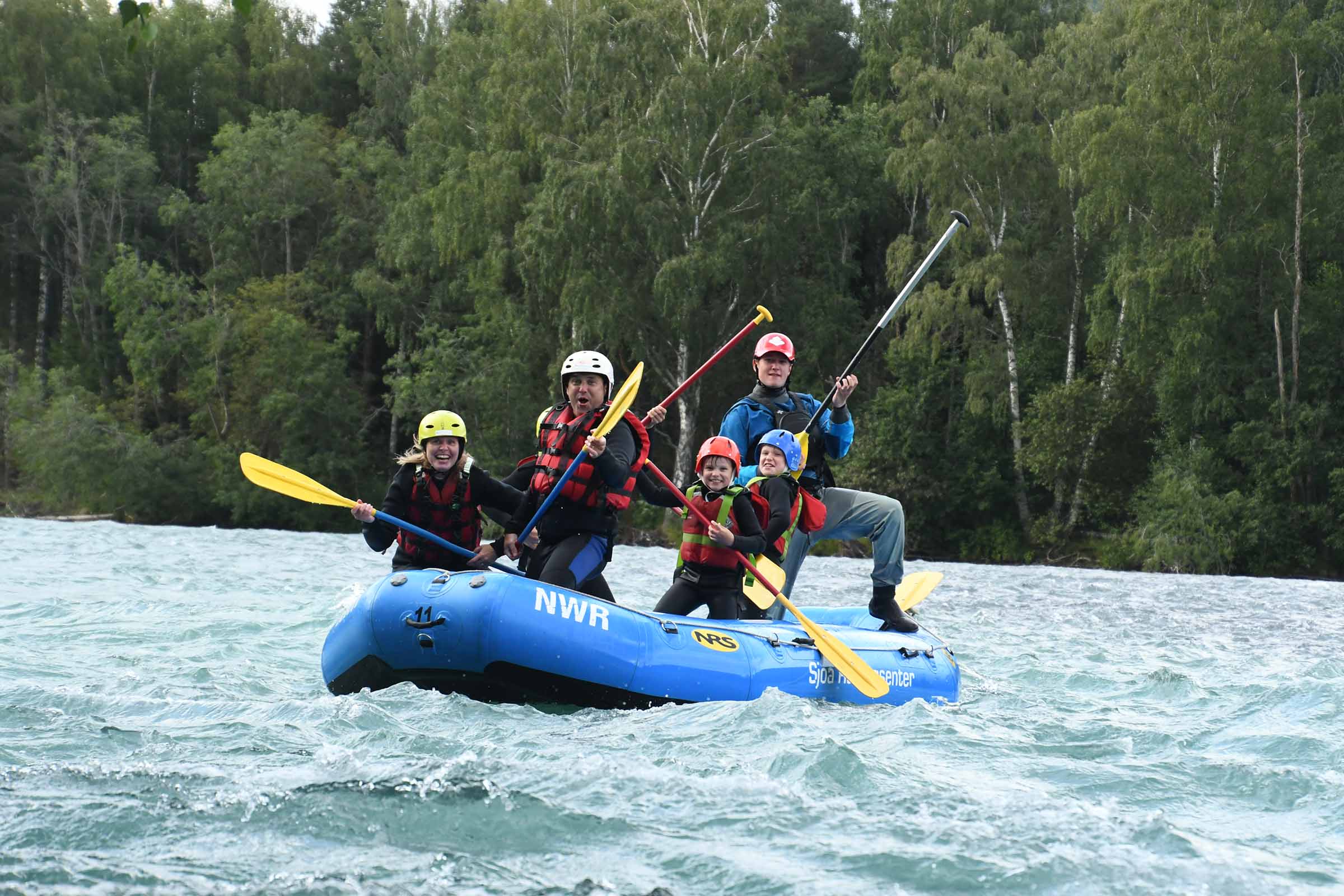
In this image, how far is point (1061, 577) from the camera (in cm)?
1772

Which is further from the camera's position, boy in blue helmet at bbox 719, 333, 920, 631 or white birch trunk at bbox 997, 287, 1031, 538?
white birch trunk at bbox 997, 287, 1031, 538

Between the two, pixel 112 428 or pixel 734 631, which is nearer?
pixel 734 631

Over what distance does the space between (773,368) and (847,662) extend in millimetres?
1459

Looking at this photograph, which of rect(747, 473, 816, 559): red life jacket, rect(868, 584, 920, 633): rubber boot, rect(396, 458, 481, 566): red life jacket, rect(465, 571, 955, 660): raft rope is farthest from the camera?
rect(868, 584, 920, 633): rubber boot

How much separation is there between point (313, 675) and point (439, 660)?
1.98 metres

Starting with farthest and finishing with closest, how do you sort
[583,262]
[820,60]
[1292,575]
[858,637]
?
[820,60] < [583,262] < [1292,575] < [858,637]

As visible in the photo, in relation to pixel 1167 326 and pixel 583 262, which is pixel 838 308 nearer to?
pixel 583 262

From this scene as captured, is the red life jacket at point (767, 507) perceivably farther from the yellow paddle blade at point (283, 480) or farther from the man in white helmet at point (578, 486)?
the yellow paddle blade at point (283, 480)

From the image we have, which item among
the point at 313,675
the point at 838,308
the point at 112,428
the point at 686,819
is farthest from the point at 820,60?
the point at 686,819

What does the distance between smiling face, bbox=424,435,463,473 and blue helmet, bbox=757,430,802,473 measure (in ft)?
4.63

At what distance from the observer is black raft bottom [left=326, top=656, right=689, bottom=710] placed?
560cm

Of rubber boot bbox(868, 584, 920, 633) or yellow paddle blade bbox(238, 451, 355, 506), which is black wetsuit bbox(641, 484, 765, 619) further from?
yellow paddle blade bbox(238, 451, 355, 506)

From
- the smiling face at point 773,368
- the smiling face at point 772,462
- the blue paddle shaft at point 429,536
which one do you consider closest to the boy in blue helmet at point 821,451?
the smiling face at point 773,368

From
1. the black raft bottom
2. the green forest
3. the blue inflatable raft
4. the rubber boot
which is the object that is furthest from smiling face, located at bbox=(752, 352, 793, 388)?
Answer: the green forest
